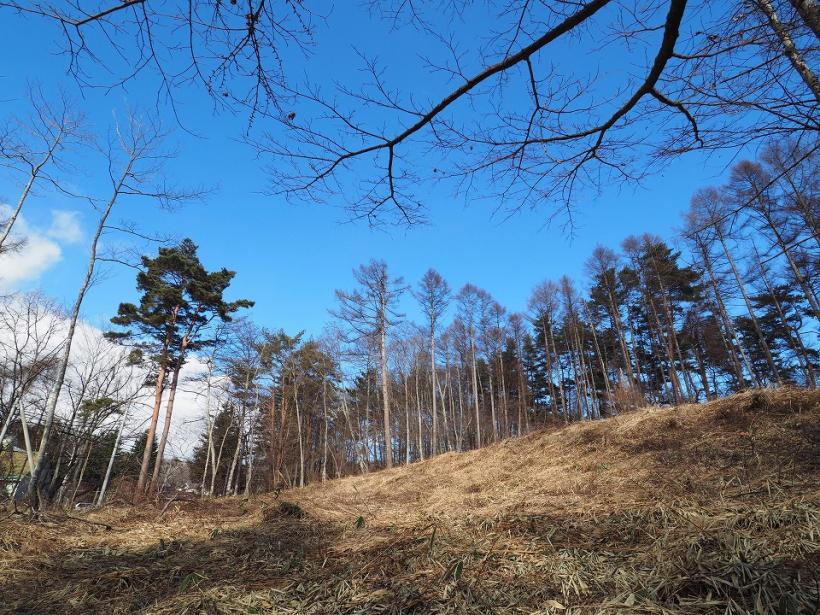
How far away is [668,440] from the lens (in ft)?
19.0

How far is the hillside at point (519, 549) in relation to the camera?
184 cm

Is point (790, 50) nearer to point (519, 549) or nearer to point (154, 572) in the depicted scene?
point (519, 549)

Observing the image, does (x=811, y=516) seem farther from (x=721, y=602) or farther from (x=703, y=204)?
(x=703, y=204)

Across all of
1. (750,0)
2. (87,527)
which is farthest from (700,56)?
(87,527)

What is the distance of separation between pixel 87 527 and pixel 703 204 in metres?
21.8

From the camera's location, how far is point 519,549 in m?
2.60

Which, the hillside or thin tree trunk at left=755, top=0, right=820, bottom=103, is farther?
thin tree trunk at left=755, top=0, right=820, bottom=103

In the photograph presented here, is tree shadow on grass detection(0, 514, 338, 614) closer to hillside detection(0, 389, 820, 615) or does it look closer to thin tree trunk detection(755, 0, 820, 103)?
hillside detection(0, 389, 820, 615)

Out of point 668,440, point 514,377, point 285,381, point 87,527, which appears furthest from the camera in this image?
point 514,377

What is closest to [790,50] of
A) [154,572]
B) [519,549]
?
[519,549]

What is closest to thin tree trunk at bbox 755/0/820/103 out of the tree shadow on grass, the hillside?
the hillside

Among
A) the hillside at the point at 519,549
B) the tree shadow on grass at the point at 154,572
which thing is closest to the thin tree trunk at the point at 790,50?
the hillside at the point at 519,549

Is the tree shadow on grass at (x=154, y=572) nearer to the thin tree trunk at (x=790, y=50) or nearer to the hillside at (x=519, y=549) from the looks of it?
the hillside at (x=519, y=549)

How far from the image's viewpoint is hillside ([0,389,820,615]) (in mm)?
1842
